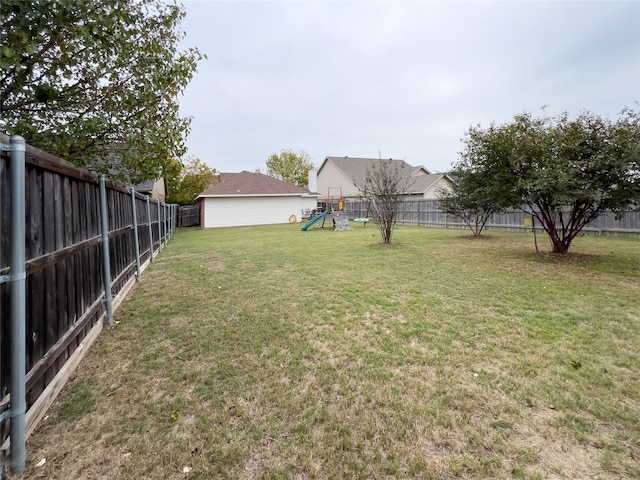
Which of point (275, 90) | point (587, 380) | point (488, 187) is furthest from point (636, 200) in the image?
point (275, 90)

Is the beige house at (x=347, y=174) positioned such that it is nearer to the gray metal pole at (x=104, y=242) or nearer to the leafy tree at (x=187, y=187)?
the leafy tree at (x=187, y=187)

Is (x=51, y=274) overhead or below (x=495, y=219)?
below

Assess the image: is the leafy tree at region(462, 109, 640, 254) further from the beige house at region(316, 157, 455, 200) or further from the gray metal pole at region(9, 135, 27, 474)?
the beige house at region(316, 157, 455, 200)

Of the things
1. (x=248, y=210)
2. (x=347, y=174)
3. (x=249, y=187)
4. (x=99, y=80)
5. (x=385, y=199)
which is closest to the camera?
(x=99, y=80)

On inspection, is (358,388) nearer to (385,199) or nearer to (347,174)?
(385,199)

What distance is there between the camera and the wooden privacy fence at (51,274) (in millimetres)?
1562

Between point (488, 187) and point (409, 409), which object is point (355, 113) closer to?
point (488, 187)

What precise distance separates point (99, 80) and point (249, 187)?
20.2m

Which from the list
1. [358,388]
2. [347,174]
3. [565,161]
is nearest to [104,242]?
[358,388]

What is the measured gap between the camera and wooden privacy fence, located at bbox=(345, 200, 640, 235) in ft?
37.0

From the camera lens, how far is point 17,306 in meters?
1.54

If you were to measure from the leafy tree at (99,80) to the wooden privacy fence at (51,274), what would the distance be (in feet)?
1.47

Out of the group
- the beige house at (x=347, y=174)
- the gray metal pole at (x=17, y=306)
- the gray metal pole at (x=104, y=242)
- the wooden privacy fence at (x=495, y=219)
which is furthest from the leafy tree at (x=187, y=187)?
the gray metal pole at (x=17, y=306)

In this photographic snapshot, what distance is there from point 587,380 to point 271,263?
6016mm
